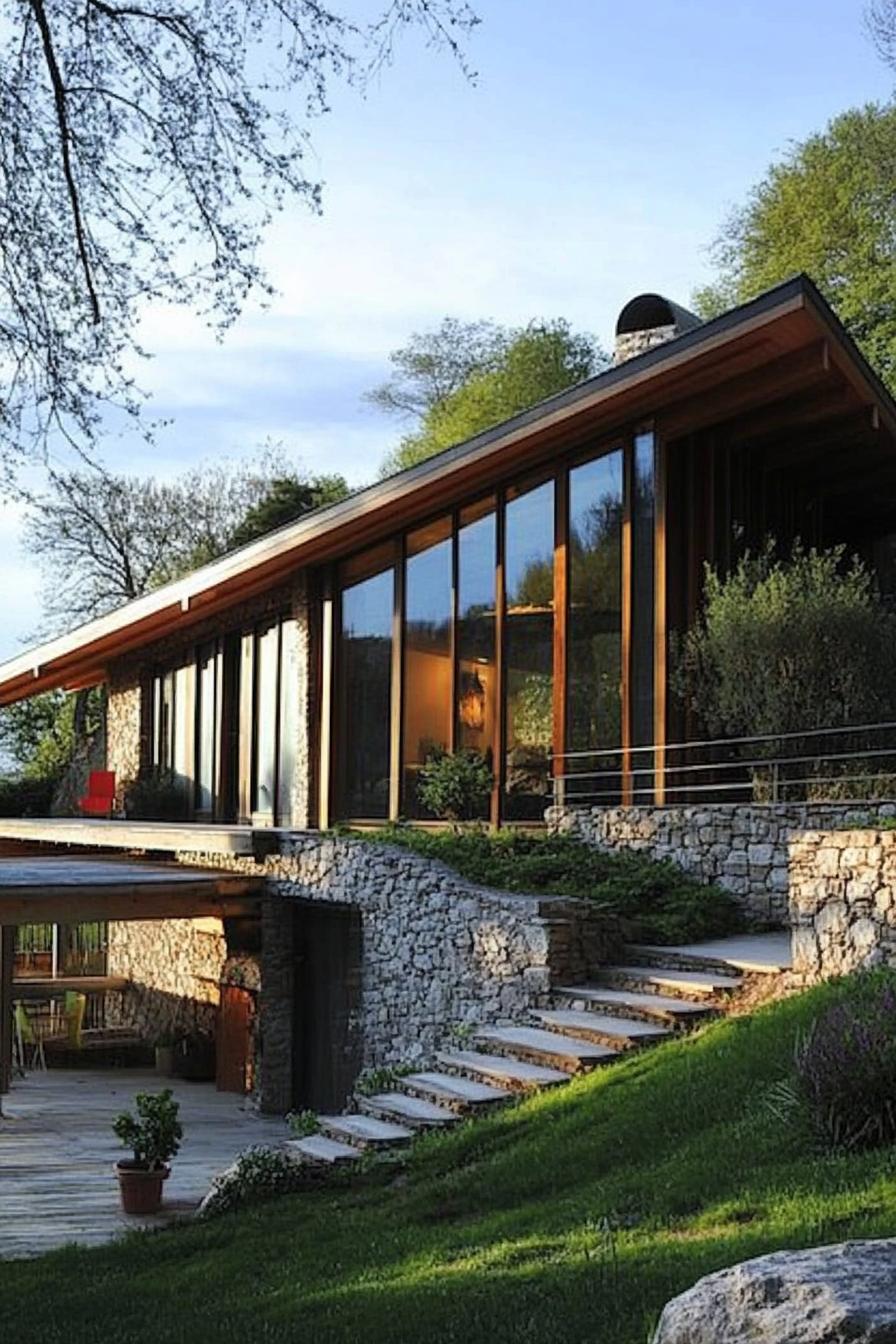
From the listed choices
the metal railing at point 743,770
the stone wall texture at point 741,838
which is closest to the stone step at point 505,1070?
the stone wall texture at point 741,838

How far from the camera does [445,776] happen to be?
14.8 m

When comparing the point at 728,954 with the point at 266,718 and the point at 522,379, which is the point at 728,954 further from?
the point at 522,379

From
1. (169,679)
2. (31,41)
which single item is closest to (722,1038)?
(31,41)

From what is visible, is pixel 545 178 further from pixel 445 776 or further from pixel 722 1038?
pixel 445 776

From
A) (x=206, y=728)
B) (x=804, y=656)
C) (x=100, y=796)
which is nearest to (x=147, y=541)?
(x=100, y=796)

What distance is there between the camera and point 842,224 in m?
27.1

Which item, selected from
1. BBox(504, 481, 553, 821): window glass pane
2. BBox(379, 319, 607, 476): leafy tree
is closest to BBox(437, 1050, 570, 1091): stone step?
BBox(504, 481, 553, 821): window glass pane

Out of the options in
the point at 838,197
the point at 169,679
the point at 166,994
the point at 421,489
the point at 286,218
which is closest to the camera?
the point at 286,218

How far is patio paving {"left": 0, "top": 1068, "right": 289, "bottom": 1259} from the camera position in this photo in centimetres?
951

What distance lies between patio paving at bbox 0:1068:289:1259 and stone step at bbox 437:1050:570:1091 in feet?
6.12

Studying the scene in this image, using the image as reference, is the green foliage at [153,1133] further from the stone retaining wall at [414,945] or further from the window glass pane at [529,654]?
the window glass pane at [529,654]

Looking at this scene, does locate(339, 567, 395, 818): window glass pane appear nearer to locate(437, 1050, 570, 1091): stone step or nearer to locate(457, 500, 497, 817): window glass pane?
locate(457, 500, 497, 817): window glass pane

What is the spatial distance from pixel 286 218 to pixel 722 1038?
484 cm

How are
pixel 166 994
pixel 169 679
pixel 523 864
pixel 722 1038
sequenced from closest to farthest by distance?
pixel 722 1038 → pixel 523 864 → pixel 166 994 → pixel 169 679
